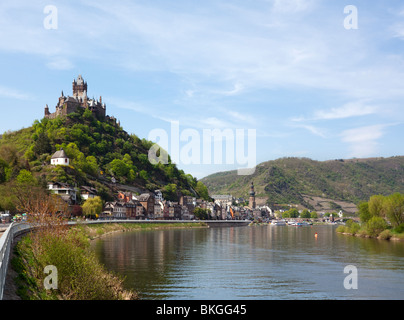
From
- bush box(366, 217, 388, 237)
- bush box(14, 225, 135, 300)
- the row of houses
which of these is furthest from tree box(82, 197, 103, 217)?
bush box(14, 225, 135, 300)

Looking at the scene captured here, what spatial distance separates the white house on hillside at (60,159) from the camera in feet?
494

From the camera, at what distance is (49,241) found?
1093 inches

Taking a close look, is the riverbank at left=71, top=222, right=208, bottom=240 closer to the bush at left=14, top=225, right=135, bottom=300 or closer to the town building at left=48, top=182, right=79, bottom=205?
the town building at left=48, top=182, right=79, bottom=205

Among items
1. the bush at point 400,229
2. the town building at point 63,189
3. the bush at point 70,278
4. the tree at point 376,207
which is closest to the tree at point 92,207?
the town building at point 63,189

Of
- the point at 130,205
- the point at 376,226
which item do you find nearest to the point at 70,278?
the point at 376,226

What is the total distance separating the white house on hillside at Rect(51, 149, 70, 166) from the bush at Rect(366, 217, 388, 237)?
103773mm

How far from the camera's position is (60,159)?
495 ft

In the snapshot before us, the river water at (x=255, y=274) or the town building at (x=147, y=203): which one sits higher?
the town building at (x=147, y=203)

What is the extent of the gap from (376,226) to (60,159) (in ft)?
351

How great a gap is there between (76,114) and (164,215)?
65.6 meters

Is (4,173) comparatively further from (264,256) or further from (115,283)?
(115,283)

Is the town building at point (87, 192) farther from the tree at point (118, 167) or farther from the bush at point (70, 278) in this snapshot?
the bush at point (70, 278)

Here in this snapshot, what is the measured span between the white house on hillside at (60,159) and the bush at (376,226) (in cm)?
10377
